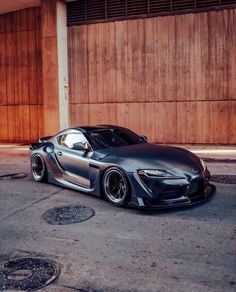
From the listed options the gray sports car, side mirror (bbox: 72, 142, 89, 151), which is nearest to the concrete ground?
the gray sports car

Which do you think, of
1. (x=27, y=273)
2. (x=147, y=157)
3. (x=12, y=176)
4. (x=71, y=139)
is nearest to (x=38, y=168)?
(x=12, y=176)

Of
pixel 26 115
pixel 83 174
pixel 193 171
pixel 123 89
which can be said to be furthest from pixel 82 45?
pixel 193 171

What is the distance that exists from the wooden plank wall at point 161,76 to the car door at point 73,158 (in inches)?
327

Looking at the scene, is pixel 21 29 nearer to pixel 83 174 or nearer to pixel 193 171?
pixel 83 174

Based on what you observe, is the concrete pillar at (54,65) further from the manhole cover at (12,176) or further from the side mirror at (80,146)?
the side mirror at (80,146)

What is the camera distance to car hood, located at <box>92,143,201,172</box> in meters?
6.27

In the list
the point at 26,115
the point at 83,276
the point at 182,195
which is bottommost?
the point at 83,276

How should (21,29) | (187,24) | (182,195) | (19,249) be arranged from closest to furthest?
(19,249) < (182,195) < (187,24) < (21,29)

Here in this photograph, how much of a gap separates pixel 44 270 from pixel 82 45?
1394cm

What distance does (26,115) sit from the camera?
59.3 feet

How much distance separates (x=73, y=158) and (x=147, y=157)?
5.31ft

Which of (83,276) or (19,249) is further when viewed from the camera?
(19,249)

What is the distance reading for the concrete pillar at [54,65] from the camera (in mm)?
16484

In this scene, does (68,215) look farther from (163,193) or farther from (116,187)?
(163,193)
